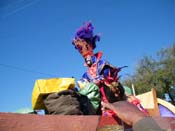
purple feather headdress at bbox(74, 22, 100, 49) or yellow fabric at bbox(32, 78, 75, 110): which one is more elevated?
purple feather headdress at bbox(74, 22, 100, 49)

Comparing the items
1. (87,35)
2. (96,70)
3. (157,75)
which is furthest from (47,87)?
(157,75)

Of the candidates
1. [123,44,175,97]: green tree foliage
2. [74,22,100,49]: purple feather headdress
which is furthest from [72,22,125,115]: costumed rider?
[123,44,175,97]: green tree foliage

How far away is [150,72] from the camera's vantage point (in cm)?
3116

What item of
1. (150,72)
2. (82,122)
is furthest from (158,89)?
(82,122)

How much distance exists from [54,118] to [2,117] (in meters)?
0.40

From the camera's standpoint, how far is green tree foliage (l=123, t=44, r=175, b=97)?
1179 inches

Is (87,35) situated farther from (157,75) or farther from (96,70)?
(157,75)

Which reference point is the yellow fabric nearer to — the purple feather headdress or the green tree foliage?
the purple feather headdress

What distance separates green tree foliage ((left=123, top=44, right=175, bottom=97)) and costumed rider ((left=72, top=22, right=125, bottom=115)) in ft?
83.0

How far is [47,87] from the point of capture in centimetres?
282

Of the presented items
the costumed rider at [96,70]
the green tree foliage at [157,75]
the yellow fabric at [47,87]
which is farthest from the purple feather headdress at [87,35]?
the green tree foliage at [157,75]

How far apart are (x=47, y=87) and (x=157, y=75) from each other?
2836 cm

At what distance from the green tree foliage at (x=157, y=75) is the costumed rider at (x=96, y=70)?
25310 millimetres

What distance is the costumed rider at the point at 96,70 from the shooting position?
12.4 feet
